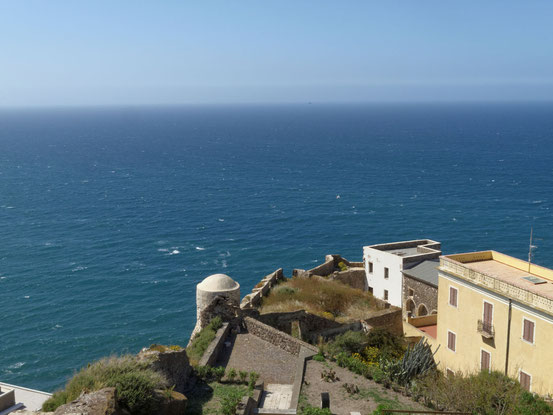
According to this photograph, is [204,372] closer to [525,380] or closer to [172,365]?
[172,365]

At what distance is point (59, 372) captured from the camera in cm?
4212

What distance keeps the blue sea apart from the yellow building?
24164 millimetres

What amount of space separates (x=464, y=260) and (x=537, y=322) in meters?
7.38

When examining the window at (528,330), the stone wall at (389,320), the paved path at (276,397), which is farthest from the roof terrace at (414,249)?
the paved path at (276,397)

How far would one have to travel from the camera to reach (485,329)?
29.0 m

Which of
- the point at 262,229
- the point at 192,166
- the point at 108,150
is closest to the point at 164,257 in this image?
the point at 262,229

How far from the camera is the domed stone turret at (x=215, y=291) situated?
105 feet

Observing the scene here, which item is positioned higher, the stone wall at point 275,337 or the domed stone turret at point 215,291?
the domed stone turret at point 215,291

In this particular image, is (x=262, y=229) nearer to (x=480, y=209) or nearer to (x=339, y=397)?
(x=480, y=209)

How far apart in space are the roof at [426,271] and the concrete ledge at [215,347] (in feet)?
55.2

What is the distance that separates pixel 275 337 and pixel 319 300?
9.24 m

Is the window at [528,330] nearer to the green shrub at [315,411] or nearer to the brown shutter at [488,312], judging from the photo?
the brown shutter at [488,312]

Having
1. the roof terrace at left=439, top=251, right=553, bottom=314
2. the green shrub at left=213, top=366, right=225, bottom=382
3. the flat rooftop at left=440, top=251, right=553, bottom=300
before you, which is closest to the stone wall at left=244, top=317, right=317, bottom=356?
the green shrub at left=213, top=366, right=225, bottom=382

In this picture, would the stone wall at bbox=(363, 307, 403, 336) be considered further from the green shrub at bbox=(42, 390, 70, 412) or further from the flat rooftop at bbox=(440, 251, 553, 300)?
the green shrub at bbox=(42, 390, 70, 412)
